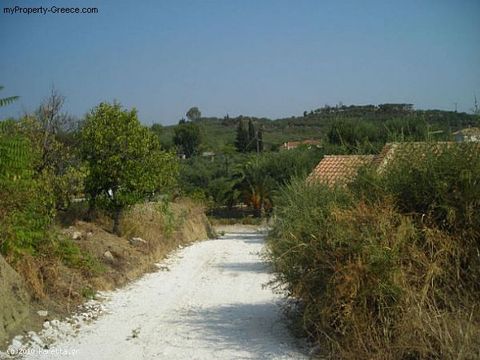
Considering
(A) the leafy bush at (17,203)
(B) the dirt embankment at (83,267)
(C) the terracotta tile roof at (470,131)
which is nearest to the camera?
(C) the terracotta tile roof at (470,131)

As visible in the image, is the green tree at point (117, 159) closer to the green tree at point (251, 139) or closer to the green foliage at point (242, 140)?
the green tree at point (251, 139)

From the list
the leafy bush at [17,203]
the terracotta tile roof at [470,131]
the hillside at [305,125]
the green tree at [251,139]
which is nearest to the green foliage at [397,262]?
the terracotta tile roof at [470,131]

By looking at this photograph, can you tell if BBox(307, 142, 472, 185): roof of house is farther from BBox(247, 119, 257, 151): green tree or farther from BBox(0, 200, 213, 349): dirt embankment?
BBox(247, 119, 257, 151): green tree

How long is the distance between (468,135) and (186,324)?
16.9 feet

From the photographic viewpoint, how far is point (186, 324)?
827 cm

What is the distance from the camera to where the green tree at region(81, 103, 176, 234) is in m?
15.3

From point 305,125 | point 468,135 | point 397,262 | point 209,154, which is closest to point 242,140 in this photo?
point 209,154

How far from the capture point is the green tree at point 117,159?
15312 millimetres

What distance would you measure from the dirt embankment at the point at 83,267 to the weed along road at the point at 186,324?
21.9 inches

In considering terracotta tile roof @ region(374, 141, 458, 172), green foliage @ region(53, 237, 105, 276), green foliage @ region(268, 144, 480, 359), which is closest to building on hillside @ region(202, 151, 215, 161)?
green foliage @ region(53, 237, 105, 276)

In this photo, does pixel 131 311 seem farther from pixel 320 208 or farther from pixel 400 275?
pixel 400 275

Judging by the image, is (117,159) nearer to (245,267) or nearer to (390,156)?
(245,267)

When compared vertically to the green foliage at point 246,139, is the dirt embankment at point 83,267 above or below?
below

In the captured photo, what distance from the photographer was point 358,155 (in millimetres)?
8750
